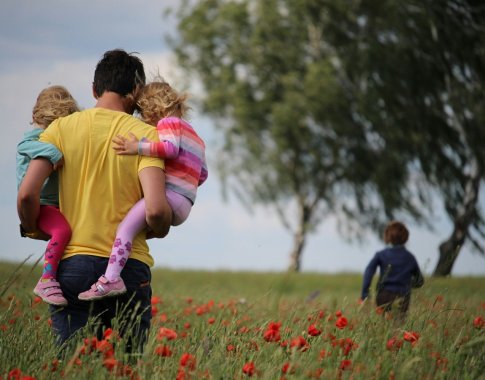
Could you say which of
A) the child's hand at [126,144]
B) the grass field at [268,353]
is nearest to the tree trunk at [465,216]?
the grass field at [268,353]

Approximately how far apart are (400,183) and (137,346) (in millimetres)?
19926

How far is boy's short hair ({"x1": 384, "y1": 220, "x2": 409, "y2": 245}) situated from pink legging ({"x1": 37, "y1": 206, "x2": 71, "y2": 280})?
16.9 feet

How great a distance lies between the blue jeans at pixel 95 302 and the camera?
369 centimetres

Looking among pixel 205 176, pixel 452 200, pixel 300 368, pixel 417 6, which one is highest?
pixel 417 6

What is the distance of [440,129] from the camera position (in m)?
21.1

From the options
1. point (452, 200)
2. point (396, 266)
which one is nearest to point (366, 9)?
point (452, 200)

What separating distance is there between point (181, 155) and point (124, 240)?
0.60 meters

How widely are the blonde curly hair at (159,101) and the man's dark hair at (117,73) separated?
0.12 meters

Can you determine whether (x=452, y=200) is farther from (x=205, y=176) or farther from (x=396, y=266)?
(x=205, y=176)

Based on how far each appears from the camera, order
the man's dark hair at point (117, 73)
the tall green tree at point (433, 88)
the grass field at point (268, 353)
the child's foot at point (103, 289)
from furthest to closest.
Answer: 1. the tall green tree at point (433, 88)
2. the man's dark hair at point (117, 73)
3. the child's foot at point (103, 289)
4. the grass field at point (268, 353)

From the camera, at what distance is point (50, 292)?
3.67 meters

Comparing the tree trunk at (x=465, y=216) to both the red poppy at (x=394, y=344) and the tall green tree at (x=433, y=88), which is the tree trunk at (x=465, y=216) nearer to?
the tall green tree at (x=433, y=88)

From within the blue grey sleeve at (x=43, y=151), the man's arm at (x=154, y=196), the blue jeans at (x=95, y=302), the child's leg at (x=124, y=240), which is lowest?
the blue jeans at (x=95, y=302)

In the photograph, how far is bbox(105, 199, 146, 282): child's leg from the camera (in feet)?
11.8
